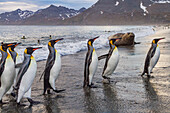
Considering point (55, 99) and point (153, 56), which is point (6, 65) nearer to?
point (55, 99)

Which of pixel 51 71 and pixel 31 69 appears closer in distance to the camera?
pixel 31 69

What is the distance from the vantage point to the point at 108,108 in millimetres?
3990

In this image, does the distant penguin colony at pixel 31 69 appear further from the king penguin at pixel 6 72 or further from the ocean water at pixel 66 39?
the ocean water at pixel 66 39

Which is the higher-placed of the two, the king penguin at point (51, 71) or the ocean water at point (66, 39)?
the king penguin at point (51, 71)

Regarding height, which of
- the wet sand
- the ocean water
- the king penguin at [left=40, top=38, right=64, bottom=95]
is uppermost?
the king penguin at [left=40, top=38, right=64, bottom=95]

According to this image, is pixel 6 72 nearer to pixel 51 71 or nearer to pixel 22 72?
pixel 22 72

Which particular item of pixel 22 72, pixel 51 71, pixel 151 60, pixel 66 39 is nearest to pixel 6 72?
pixel 22 72

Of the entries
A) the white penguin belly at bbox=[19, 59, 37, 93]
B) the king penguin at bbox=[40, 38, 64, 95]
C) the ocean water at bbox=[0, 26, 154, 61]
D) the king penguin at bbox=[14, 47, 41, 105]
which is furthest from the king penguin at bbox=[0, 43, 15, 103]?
the ocean water at bbox=[0, 26, 154, 61]

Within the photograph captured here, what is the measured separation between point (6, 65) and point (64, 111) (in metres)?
Answer: 1.59

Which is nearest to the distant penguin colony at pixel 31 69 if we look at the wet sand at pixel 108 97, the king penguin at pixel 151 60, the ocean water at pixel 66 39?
the king penguin at pixel 151 60

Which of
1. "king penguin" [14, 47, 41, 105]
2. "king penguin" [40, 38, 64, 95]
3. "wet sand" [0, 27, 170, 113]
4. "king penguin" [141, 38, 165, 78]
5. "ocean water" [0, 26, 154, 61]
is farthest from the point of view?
"ocean water" [0, 26, 154, 61]

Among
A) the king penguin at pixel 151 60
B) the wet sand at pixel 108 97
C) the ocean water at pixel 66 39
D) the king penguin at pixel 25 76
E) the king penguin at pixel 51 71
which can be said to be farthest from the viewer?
the ocean water at pixel 66 39

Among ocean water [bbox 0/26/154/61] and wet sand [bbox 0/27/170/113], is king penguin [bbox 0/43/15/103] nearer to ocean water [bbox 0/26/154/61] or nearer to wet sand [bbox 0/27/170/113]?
wet sand [bbox 0/27/170/113]

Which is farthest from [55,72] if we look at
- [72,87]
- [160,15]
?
[160,15]
